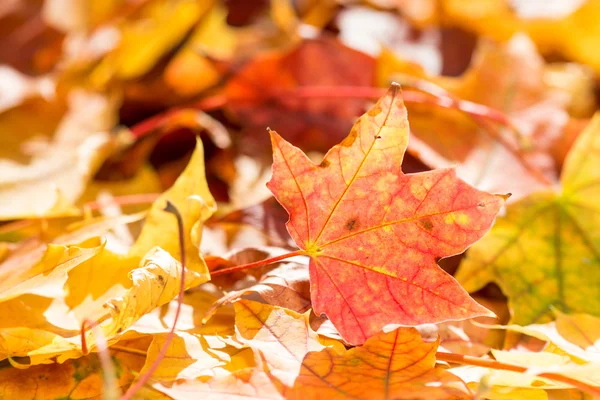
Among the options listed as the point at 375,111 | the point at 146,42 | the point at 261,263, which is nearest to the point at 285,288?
the point at 261,263

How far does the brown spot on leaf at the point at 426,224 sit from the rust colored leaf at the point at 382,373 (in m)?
0.08

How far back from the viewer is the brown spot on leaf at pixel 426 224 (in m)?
0.42

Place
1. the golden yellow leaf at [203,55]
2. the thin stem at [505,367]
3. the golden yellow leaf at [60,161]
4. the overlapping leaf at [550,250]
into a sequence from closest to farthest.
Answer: the thin stem at [505,367]
the overlapping leaf at [550,250]
the golden yellow leaf at [60,161]
the golden yellow leaf at [203,55]

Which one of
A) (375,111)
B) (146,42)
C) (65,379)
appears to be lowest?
(65,379)

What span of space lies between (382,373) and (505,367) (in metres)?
0.09

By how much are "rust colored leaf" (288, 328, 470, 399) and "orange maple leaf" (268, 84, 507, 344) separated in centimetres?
2

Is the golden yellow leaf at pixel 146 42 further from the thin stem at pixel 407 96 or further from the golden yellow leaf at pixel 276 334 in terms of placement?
the golden yellow leaf at pixel 276 334

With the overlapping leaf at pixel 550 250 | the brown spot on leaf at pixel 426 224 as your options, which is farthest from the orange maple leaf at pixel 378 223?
the overlapping leaf at pixel 550 250

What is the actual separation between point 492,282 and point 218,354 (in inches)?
12.3

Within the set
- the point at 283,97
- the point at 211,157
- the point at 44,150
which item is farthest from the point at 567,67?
the point at 44,150

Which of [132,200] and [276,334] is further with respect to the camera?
[132,200]

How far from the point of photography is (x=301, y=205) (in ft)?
1.43

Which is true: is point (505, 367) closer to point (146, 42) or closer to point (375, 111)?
point (375, 111)

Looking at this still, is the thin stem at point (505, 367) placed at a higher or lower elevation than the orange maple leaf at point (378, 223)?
lower
